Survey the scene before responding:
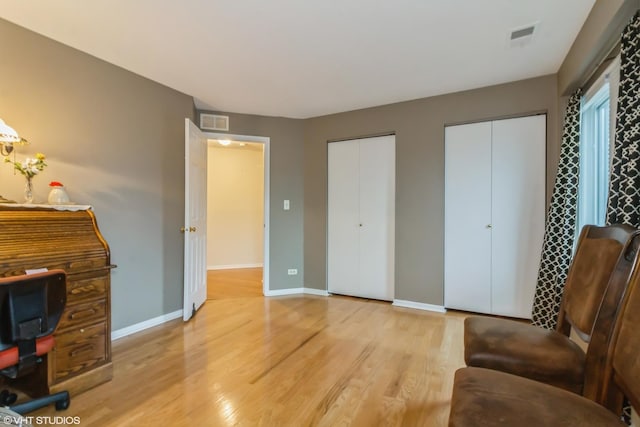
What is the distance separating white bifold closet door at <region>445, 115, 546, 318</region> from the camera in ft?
9.44

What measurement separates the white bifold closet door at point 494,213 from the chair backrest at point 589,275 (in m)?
1.54

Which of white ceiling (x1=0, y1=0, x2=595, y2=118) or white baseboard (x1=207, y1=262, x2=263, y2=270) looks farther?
white baseboard (x1=207, y1=262, x2=263, y2=270)

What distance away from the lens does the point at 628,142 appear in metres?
1.42

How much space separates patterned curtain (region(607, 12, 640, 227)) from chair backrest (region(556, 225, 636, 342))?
0.16m

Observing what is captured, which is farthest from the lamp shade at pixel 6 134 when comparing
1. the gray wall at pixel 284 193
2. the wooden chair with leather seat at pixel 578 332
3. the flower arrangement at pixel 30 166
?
the wooden chair with leather seat at pixel 578 332

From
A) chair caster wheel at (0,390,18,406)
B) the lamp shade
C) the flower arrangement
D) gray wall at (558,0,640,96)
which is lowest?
chair caster wheel at (0,390,18,406)

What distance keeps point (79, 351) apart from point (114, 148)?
5.44 ft

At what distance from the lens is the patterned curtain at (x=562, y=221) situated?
90.8 inches

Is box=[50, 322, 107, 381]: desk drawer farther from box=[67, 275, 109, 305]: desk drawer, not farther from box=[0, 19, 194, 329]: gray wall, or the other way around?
box=[0, 19, 194, 329]: gray wall

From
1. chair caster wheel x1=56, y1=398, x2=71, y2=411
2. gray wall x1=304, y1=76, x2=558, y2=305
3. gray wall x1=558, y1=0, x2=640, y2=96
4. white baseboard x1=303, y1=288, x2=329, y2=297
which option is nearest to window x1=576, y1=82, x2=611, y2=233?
gray wall x1=558, y1=0, x2=640, y2=96

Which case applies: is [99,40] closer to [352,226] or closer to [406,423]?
[352,226]

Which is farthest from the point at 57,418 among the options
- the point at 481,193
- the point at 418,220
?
the point at 481,193

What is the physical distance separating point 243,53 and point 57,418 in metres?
2.61

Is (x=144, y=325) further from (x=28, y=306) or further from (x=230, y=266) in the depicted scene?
(x=230, y=266)
